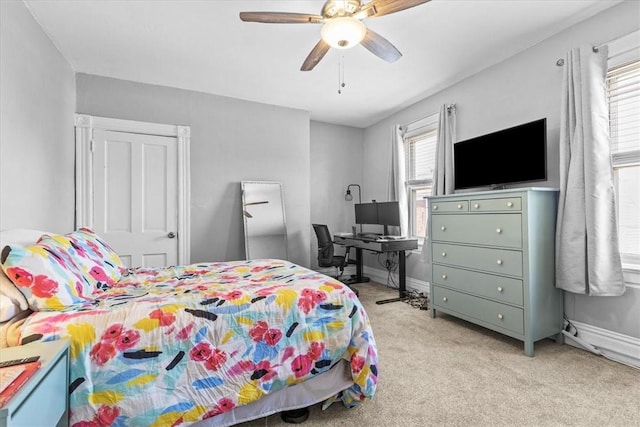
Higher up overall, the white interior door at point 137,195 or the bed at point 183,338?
the white interior door at point 137,195

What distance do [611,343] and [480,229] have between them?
1202 mm

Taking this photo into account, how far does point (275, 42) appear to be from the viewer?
270 centimetres

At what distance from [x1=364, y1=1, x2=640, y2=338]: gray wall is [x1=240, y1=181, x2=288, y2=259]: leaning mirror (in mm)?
1965

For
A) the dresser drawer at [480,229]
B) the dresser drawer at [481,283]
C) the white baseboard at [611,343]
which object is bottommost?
the white baseboard at [611,343]

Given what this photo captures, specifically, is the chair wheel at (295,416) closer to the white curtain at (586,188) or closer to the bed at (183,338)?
the bed at (183,338)

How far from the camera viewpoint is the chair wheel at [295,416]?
1.59m

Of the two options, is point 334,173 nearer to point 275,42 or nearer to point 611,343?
point 275,42

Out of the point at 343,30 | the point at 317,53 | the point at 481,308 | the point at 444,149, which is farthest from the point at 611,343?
the point at 317,53

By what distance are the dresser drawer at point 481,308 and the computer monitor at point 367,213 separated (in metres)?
1.45

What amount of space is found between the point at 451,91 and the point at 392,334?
2.85m

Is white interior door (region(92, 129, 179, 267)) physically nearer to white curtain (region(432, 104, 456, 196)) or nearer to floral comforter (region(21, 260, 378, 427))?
floral comforter (region(21, 260, 378, 427))

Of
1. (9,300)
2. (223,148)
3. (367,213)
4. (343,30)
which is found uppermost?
(343,30)

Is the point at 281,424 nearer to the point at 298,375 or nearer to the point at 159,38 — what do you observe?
the point at 298,375

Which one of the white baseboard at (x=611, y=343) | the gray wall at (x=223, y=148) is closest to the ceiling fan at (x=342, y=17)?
the gray wall at (x=223, y=148)
